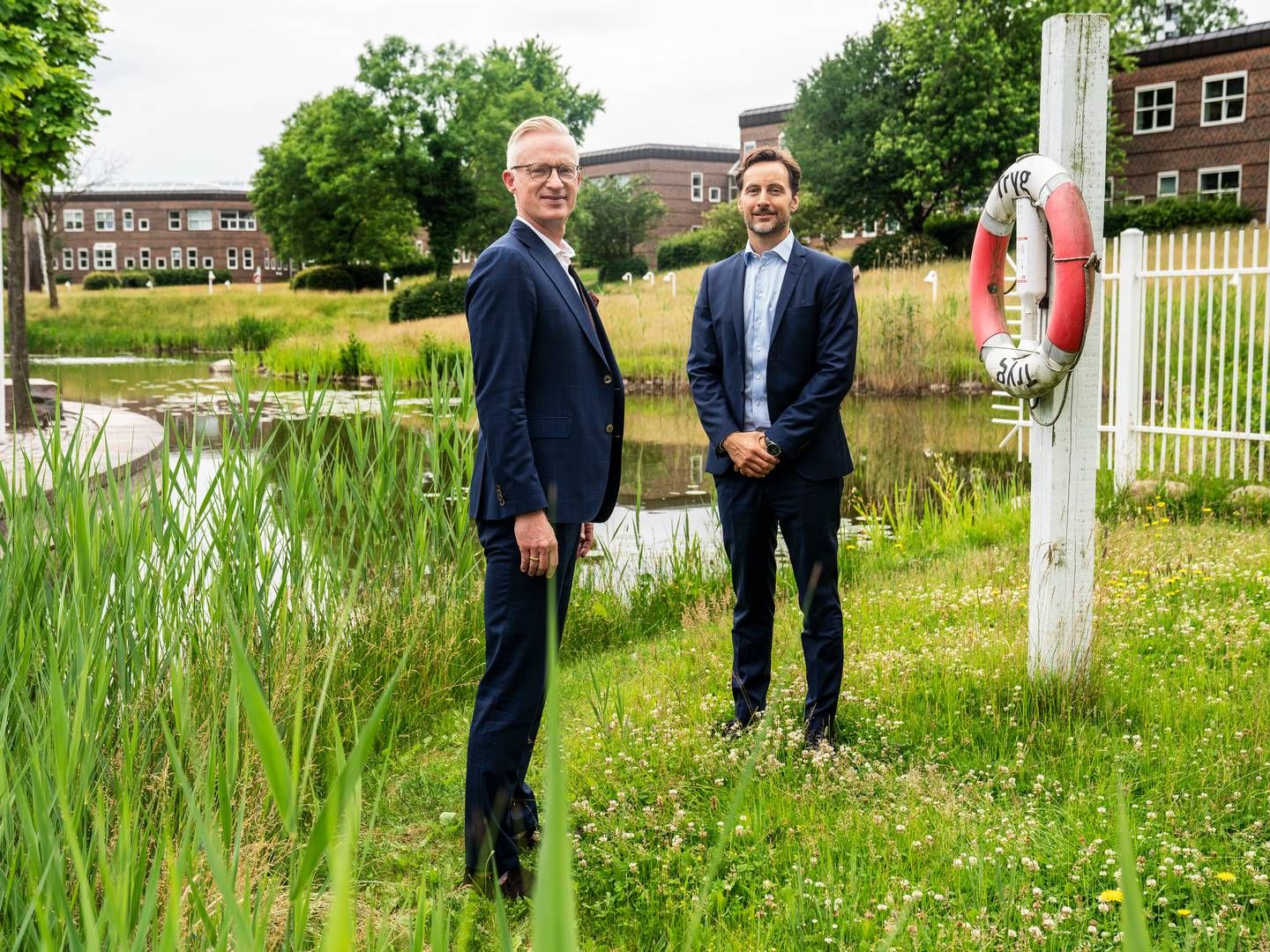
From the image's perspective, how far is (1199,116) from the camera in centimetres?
3212

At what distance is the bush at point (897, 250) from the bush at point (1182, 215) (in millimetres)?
3896

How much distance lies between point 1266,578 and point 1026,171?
7.20 feet

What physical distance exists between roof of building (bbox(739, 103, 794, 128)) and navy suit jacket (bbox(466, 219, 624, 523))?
48.7 metres

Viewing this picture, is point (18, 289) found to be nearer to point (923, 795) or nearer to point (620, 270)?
point (923, 795)

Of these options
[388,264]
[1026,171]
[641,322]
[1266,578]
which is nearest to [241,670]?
[1026,171]

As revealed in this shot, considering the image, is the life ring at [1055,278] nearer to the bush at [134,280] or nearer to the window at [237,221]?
the bush at [134,280]

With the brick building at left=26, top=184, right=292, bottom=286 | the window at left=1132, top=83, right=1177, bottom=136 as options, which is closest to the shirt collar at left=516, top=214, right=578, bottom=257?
the window at left=1132, top=83, right=1177, bottom=136

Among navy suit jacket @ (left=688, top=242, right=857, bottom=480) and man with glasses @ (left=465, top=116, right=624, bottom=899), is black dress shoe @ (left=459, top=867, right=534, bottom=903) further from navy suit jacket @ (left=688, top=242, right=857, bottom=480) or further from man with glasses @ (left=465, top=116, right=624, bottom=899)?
navy suit jacket @ (left=688, top=242, right=857, bottom=480)

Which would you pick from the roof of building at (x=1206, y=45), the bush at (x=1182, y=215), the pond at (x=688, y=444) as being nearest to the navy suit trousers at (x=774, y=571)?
the pond at (x=688, y=444)

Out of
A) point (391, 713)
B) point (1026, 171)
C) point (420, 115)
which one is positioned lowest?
point (391, 713)

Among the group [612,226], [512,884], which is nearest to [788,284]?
[512,884]

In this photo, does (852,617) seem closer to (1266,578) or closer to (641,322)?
(1266,578)

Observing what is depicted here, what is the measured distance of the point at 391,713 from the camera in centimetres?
388

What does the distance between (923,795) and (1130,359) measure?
19.7 ft
